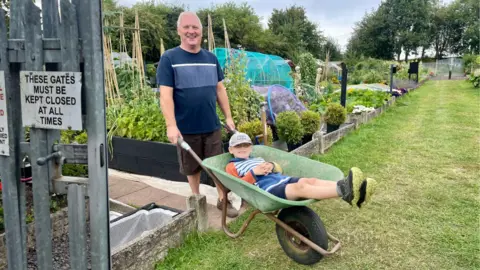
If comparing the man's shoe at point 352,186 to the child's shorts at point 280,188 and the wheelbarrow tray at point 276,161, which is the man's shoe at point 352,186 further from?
the child's shorts at point 280,188

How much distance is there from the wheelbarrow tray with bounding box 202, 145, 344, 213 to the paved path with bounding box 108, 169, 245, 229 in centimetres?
64

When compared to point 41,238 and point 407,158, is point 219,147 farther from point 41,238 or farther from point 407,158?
point 407,158

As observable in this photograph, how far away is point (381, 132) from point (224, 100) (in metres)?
4.41

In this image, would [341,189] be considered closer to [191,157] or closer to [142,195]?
[191,157]

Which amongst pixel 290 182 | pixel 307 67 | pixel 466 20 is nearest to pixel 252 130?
pixel 290 182

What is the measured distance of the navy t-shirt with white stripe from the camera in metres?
2.66

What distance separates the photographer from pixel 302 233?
2.41 m

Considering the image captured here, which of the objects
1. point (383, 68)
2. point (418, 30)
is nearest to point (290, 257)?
point (383, 68)

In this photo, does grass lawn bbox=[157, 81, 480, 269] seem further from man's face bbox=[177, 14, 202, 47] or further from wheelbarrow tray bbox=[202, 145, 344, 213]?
man's face bbox=[177, 14, 202, 47]

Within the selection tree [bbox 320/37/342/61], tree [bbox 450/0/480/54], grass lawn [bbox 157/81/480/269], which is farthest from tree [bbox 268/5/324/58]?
grass lawn [bbox 157/81/480/269]

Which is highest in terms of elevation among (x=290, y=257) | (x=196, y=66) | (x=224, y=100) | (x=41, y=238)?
(x=196, y=66)

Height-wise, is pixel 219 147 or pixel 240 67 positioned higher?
pixel 240 67

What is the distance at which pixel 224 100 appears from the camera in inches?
124

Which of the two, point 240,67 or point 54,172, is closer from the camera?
point 54,172
